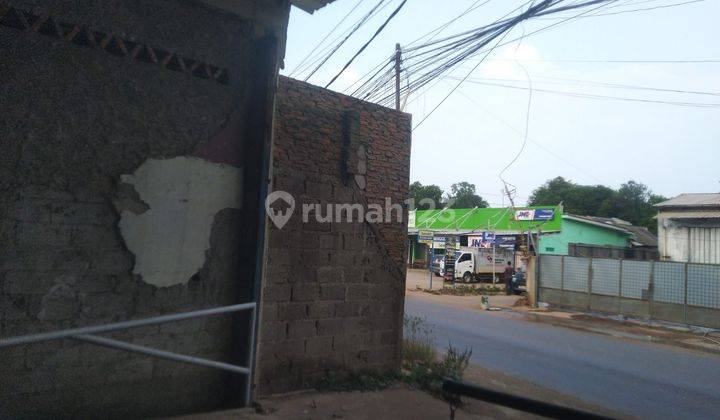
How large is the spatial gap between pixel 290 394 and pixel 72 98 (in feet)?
11.9

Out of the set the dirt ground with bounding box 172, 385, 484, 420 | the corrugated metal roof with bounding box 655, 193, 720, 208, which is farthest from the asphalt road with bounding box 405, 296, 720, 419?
the corrugated metal roof with bounding box 655, 193, 720, 208

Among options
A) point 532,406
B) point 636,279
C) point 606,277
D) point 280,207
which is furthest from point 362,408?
point 606,277

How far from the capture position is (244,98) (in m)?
5.20

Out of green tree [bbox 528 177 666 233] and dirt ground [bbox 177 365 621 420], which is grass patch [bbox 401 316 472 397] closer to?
dirt ground [bbox 177 365 621 420]

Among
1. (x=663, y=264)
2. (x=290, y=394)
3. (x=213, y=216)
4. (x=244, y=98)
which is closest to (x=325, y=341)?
(x=290, y=394)

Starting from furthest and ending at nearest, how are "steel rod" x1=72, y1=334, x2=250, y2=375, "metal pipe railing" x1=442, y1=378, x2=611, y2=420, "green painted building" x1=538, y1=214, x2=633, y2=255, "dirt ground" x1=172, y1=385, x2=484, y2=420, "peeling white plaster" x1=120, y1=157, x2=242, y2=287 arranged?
"green painted building" x1=538, y1=214, x2=633, y2=255 → "dirt ground" x1=172, y1=385, x2=484, y2=420 → "peeling white plaster" x1=120, y1=157, x2=242, y2=287 → "steel rod" x1=72, y1=334, x2=250, y2=375 → "metal pipe railing" x1=442, y1=378, x2=611, y2=420

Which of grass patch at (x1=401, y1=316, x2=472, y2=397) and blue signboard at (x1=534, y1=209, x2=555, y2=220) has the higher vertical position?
blue signboard at (x1=534, y1=209, x2=555, y2=220)

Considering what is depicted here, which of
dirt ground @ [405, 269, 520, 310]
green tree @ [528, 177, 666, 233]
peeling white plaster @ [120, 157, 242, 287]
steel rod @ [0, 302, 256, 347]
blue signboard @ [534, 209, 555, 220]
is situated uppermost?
green tree @ [528, 177, 666, 233]

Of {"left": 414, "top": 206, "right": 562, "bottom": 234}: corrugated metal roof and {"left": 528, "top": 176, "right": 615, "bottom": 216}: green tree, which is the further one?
{"left": 528, "top": 176, "right": 615, "bottom": 216}: green tree

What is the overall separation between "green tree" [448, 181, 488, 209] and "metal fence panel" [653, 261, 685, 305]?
2406 inches

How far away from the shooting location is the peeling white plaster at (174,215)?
447cm

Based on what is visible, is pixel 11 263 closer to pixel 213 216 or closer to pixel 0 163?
pixel 0 163

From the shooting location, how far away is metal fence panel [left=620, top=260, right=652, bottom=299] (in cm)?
1576

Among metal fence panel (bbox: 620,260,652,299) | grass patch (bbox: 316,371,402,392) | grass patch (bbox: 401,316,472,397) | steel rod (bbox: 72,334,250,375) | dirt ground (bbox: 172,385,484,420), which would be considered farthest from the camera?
metal fence panel (bbox: 620,260,652,299)
